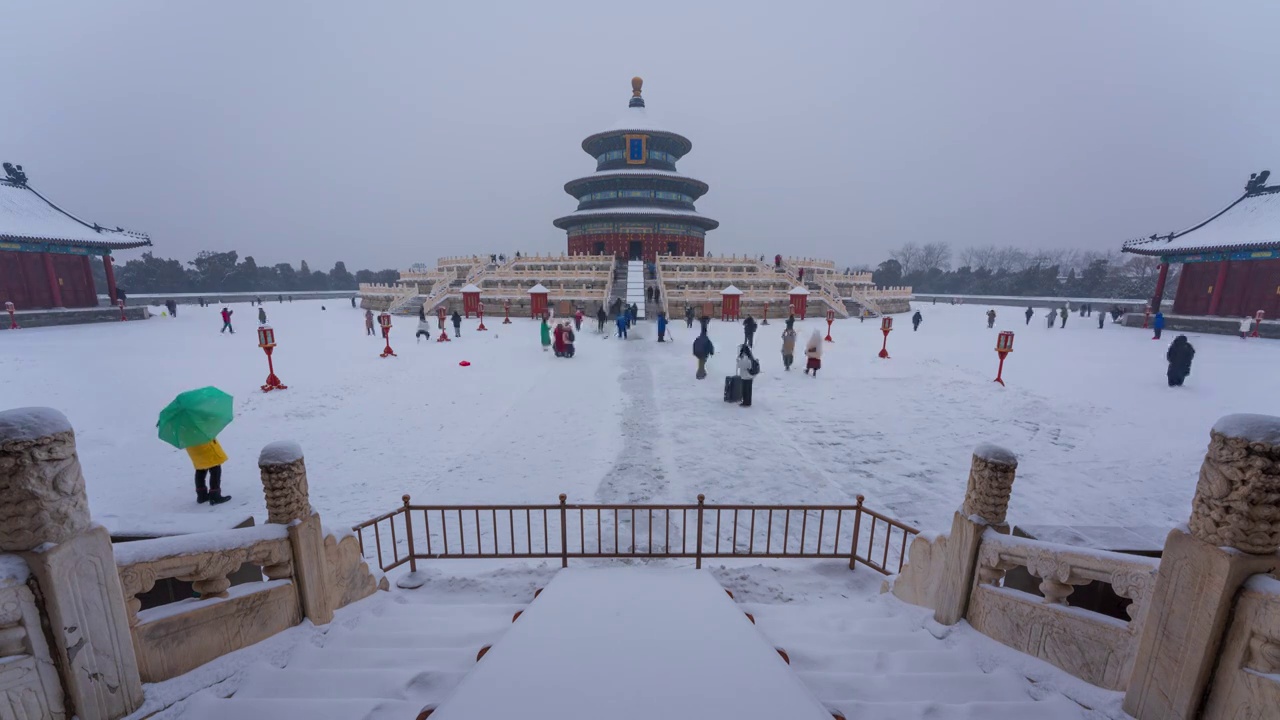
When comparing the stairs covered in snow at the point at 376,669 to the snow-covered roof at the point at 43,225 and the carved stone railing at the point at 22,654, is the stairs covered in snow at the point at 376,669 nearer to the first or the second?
the carved stone railing at the point at 22,654

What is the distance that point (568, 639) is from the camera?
2.28 m

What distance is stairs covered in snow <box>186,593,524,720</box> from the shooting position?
93.0 inches

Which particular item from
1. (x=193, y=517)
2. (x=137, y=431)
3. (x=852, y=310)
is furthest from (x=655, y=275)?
(x=193, y=517)

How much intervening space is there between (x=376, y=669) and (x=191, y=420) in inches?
174

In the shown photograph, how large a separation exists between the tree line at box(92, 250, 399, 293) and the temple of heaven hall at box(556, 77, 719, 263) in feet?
95.8

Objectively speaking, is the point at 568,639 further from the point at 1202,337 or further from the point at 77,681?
the point at 1202,337

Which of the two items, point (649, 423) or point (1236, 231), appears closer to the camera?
point (649, 423)

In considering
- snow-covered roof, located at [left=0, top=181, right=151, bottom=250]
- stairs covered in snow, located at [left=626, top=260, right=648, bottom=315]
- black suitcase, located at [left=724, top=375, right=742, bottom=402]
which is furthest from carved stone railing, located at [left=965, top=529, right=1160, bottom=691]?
snow-covered roof, located at [left=0, top=181, right=151, bottom=250]

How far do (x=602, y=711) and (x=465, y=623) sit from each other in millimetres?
2130

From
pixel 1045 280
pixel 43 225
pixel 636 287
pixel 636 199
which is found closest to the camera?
pixel 43 225

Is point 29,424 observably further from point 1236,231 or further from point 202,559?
point 1236,231

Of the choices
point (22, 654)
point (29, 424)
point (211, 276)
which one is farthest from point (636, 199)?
point (211, 276)

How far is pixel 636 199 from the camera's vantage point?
128ft

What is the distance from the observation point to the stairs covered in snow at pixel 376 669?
2.36 m
